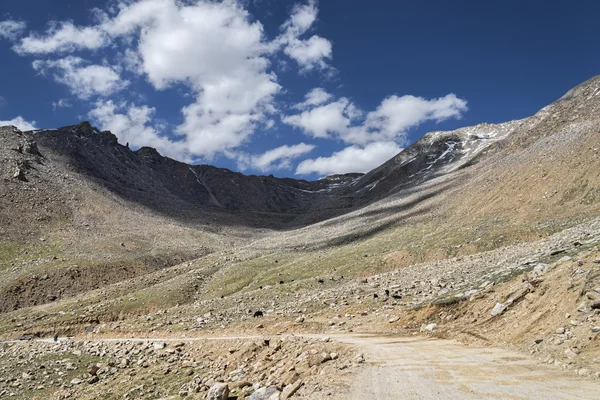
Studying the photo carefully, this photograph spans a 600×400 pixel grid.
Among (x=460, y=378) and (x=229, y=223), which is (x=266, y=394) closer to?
(x=460, y=378)

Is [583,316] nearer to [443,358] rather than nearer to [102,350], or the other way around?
[443,358]

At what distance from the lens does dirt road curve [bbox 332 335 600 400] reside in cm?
948

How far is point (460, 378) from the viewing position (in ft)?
35.7

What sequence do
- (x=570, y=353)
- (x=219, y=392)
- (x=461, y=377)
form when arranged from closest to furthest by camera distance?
(x=461, y=377) → (x=570, y=353) → (x=219, y=392)

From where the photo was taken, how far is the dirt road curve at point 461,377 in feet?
31.1

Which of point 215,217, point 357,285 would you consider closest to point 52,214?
point 215,217

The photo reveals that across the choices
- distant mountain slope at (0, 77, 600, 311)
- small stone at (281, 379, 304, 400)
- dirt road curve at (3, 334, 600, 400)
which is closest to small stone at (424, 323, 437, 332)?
dirt road curve at (3, 334, 600, 400)

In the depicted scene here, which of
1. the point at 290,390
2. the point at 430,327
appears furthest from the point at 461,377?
the point at 430,327

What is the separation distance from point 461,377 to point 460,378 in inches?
3.9

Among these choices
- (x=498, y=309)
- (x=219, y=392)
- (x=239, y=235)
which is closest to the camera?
(x=219, y=392)

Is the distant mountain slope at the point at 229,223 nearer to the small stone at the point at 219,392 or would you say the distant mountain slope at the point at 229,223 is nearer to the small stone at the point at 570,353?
the small stone at the point at 570,353

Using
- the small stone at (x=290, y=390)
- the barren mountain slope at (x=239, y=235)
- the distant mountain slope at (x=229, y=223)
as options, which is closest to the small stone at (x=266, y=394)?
the small stone at (x=290, y=390)

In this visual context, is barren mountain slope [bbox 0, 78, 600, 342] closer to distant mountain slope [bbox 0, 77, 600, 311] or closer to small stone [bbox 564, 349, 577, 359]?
distant mountain slope [bbox 0, 77, 600, 311]

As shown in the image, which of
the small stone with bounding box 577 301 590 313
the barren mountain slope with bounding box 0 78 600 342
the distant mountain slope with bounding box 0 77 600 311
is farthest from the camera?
the distant mountain slope with bounding box 0 77 600 311
